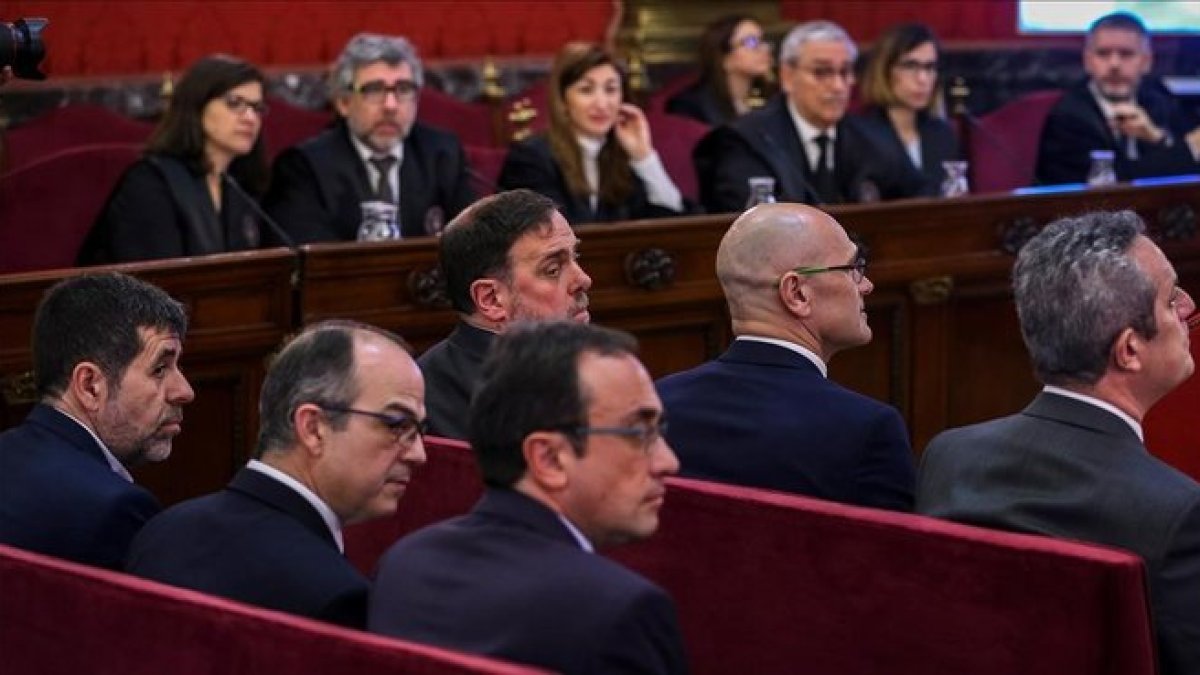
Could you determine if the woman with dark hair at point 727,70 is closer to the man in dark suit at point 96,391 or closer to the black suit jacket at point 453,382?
the black suit jacket at point 453,382

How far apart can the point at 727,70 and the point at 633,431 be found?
191 inches

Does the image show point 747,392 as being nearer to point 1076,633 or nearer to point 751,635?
point 751,635

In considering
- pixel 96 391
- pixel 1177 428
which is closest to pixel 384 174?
pixel 1177 428

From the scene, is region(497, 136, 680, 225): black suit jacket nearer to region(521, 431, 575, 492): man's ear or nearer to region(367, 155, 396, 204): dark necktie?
region(367, 155, 396, 204): dark necktie

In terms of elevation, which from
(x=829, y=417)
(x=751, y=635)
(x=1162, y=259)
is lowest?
(x=751, y=635)

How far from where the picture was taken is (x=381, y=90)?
6184 millimetres

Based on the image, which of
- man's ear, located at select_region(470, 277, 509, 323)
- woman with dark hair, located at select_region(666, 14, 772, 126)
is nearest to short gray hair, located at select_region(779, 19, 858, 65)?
woman with dark hair, located at select_region(666, 14, 772, 126)

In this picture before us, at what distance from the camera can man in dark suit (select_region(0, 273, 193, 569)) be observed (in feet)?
10.7

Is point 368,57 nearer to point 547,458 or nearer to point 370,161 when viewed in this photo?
point 370,161

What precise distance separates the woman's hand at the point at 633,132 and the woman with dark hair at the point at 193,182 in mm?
1016

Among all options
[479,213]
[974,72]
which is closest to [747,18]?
[974,72]

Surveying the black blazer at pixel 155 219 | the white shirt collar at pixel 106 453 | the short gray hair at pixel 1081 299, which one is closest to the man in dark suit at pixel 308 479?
the white shirt collar at pixel 106 453

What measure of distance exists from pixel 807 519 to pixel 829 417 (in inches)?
18.0

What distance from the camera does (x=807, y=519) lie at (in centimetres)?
298
